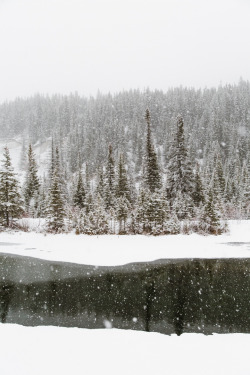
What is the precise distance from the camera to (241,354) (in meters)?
6.47

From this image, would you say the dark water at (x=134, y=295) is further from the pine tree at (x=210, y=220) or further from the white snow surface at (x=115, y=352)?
the pine tree at (x=210, y=220)

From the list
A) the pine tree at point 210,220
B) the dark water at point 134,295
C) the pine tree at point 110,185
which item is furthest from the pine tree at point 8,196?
the pine tree at point 210,220

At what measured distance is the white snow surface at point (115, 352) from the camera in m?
5.70

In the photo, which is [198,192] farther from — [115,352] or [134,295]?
[115,352]

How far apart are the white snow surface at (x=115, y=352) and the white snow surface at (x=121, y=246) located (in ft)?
24.4

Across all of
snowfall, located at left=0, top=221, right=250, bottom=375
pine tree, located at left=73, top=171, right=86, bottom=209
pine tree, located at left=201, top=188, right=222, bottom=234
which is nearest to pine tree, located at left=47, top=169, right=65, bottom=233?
pine tree, located at left=73, top=171, right=86, bottom=209

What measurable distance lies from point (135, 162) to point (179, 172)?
63.3 m

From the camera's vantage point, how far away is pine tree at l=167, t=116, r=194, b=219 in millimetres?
28781

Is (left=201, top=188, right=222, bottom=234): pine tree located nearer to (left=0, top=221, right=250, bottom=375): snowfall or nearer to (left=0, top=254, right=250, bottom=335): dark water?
(left=0, top=254, right=250, bottom=335): dark water

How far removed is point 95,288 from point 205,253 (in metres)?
8.46

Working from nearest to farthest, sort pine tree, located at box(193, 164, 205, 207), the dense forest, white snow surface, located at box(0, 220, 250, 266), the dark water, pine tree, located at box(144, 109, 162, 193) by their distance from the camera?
the dark water → white snow surface, located at box(0, 220, 250, 266) → the dense forest → pine tree, located at box(193, 164, 205, 207) → pine tree, located at box(144, 109, 162, 193)

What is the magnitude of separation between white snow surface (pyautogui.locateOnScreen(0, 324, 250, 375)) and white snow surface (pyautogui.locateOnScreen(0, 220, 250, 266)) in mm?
7450

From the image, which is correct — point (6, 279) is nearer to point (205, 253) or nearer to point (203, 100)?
point (205, 253)

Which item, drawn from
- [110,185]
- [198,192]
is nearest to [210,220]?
[198,192]
